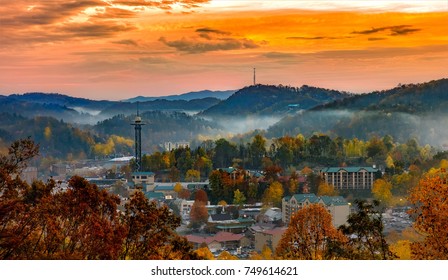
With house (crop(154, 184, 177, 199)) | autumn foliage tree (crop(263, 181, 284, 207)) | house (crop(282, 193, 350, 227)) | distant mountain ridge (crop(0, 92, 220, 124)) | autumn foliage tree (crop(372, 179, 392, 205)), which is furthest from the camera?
autumn foliage tree (crop(372, 179, 392, 205))

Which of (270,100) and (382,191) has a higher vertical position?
(270,100)

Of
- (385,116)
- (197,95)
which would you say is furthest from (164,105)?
(385,116)

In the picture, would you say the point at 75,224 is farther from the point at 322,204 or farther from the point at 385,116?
the point at 385,116

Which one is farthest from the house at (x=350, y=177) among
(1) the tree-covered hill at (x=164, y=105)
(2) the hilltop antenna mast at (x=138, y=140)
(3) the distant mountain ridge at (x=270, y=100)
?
(2) the hilltop antenna mast at (x=138, y=140)

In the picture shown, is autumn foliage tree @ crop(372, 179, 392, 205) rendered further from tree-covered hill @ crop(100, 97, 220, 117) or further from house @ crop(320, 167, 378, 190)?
tree-covered hill @ crop(100, 97, 220, 117)

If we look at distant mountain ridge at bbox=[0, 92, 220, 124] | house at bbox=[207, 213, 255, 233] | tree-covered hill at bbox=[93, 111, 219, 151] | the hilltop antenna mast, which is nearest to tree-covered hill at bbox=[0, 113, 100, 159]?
distant mountain ridge at bbox=[0, 92, 220, 124]

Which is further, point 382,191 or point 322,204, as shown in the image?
point 382,191
